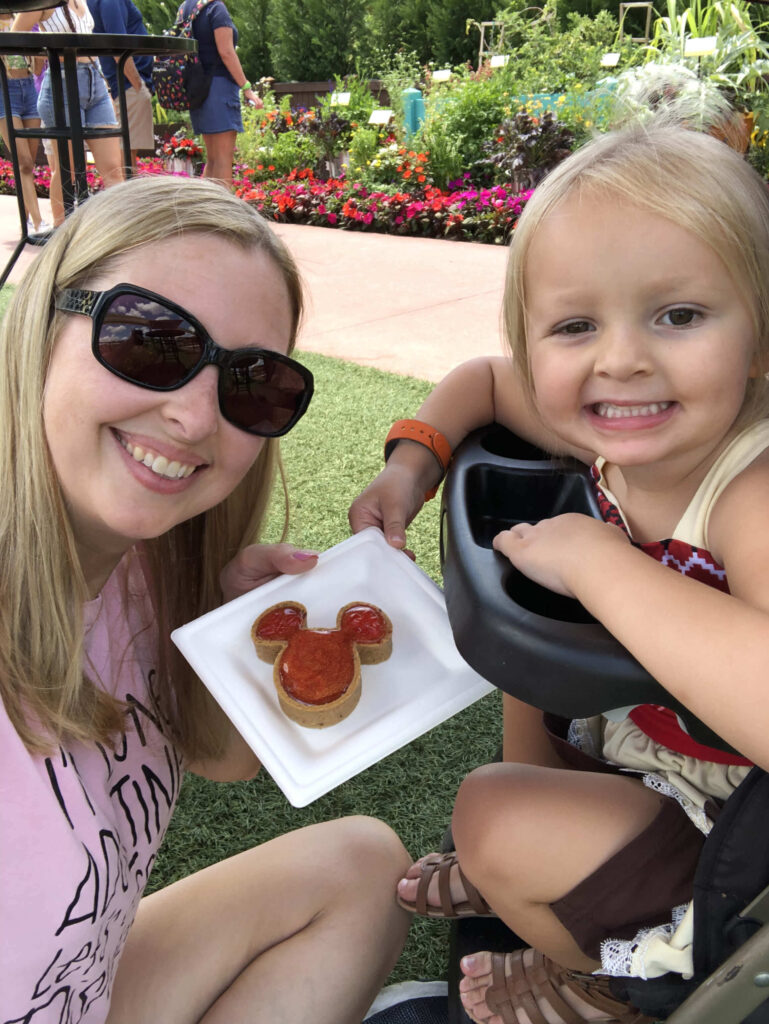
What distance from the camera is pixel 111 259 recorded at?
120 centimetres

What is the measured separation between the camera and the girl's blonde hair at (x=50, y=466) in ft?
3.92

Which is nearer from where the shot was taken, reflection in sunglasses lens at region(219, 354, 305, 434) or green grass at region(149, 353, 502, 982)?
reflection in sunglasses lens at region(219, 354, 305, 434)

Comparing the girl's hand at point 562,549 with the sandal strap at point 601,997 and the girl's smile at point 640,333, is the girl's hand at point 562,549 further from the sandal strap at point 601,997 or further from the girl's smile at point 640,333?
the sandal strap at point 601,997

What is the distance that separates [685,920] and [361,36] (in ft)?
65.2

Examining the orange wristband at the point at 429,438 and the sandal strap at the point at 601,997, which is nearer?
the sandal strap at the point at 601,997

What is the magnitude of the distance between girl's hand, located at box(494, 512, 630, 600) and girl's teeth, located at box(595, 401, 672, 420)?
16cm

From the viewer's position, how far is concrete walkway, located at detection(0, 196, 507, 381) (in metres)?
4.63

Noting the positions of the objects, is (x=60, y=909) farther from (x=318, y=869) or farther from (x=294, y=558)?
(x=294, y=558)

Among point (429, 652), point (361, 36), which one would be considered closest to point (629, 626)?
point (429, 652)

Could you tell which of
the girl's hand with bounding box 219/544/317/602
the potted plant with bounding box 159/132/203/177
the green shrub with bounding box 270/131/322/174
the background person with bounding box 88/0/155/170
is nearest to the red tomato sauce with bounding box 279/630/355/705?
the girl's hand with bounding box 219/544/317/602

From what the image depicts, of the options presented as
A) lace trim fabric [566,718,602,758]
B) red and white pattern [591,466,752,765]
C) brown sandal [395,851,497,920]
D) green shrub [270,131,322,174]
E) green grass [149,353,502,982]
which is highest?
red and white pattern [591,466,752,765]

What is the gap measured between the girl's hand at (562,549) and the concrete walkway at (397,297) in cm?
308

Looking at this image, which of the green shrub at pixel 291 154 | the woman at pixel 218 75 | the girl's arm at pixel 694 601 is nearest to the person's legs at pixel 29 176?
the woman at pixel 218 75

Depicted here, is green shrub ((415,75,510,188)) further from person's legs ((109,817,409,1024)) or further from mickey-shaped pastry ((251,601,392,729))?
person's legs ((109,817,409,1024))
